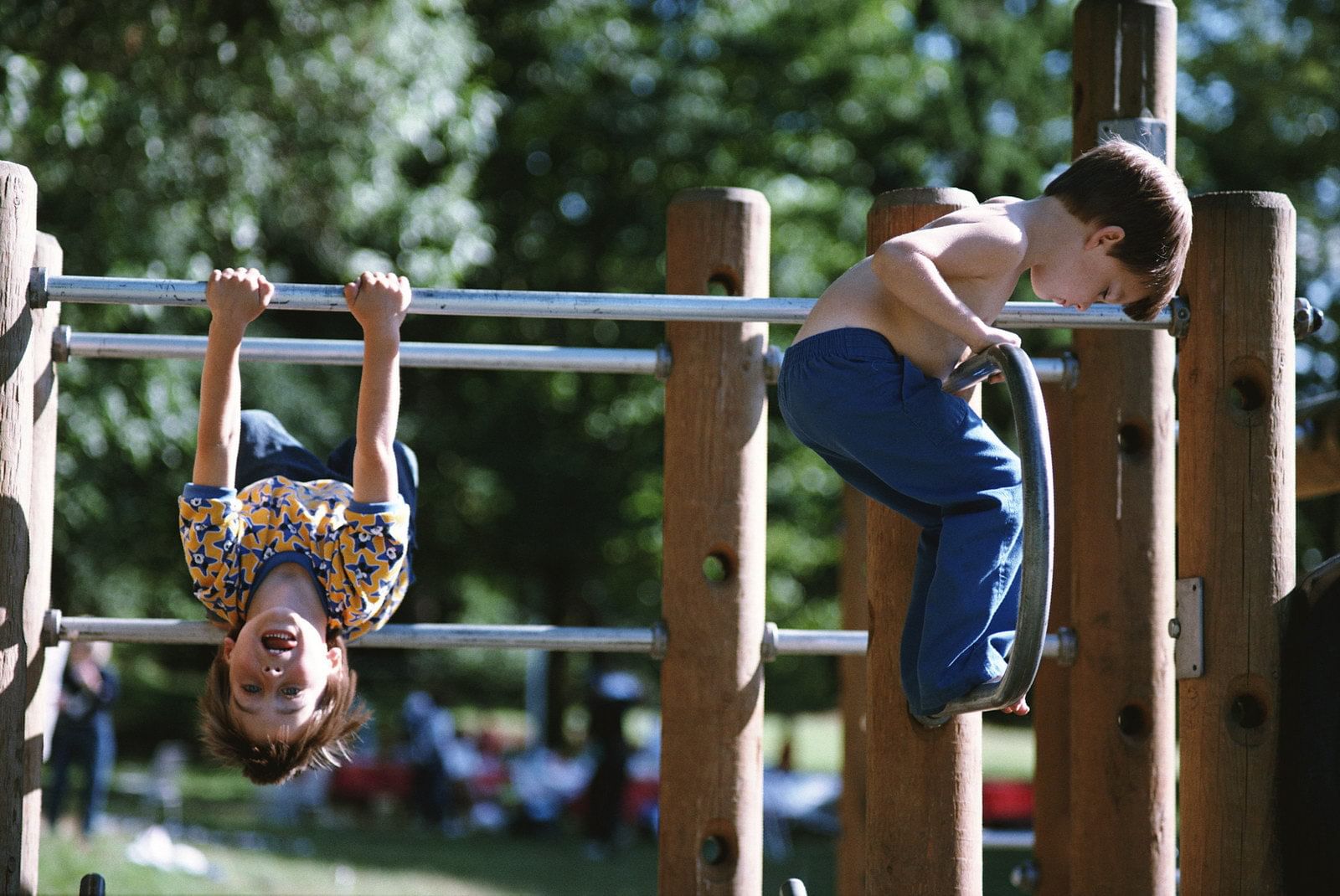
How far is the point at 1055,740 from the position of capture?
464 cm

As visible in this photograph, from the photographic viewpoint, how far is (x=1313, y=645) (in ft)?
9.20

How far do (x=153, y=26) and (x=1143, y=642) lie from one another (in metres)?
6.57

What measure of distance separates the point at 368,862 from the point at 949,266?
8.06 meters

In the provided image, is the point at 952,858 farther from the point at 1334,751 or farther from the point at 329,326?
the point at 329,326

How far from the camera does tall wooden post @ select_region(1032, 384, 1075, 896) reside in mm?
4449

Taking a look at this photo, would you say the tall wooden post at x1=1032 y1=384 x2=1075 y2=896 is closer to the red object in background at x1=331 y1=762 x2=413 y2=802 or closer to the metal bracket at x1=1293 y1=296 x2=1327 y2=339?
the metal bracket at x1=1293 y1=296 x2=1327 y2=339

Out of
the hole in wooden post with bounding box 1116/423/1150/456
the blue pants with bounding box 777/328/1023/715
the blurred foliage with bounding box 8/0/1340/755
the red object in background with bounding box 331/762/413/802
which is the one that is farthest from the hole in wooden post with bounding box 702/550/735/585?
the red object in background with bounding box 331/762/413/802

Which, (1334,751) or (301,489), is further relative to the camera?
(301,489)

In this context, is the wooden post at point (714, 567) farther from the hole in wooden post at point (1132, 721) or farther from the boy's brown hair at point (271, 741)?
the hole in wooden post at point (1132, 721)

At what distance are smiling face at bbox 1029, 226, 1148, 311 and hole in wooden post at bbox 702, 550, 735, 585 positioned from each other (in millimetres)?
923

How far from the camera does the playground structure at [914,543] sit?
283cm

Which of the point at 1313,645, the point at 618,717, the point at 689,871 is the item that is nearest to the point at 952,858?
the point at 689,871

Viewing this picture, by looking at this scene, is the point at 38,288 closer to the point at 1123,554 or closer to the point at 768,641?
the point at 768,641

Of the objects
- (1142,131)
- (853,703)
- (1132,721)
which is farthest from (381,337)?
(853,703)
